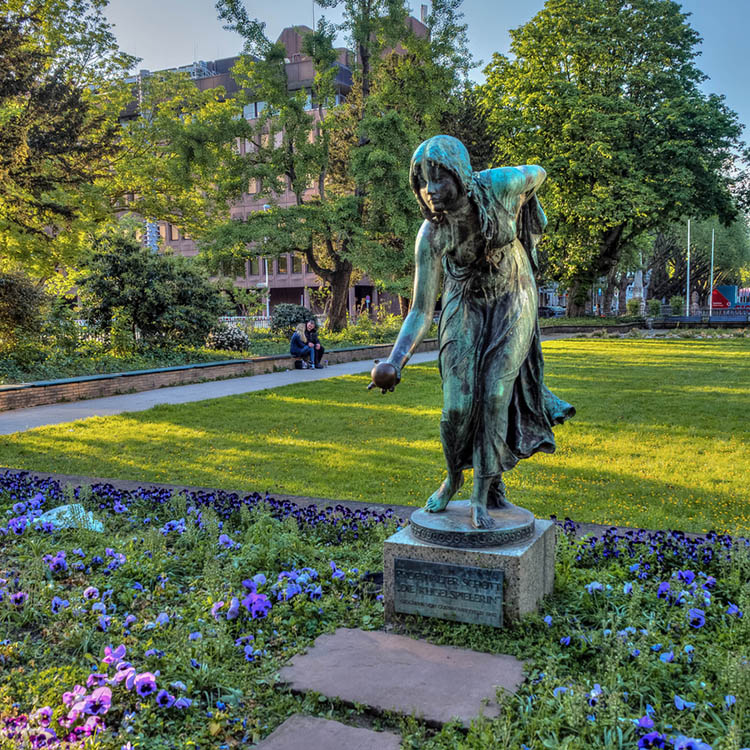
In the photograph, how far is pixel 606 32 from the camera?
35125mm

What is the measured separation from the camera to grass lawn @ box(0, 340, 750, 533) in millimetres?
6523

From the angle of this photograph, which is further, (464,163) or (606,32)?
(606,32)

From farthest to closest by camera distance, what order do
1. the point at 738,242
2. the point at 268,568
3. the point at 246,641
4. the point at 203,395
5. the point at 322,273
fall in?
the point at 738,242, the point at 322,273, the point at 203,395, the point at 268,568, the point at 246,641

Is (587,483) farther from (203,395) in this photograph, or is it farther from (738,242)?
(738,242)

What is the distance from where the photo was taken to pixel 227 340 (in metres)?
21.5

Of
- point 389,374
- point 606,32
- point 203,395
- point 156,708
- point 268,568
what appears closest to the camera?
point 156,708

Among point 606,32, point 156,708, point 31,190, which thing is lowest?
point 156,708

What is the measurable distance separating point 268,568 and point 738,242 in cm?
7072

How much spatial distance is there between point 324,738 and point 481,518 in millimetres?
1365

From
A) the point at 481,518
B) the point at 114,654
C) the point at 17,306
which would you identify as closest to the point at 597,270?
the point at 17,306

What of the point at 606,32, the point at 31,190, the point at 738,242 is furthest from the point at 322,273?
the point at 738,242

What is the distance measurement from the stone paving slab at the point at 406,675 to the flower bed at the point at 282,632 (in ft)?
0.25

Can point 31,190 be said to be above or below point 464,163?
above

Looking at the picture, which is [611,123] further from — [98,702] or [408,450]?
[98,702]
